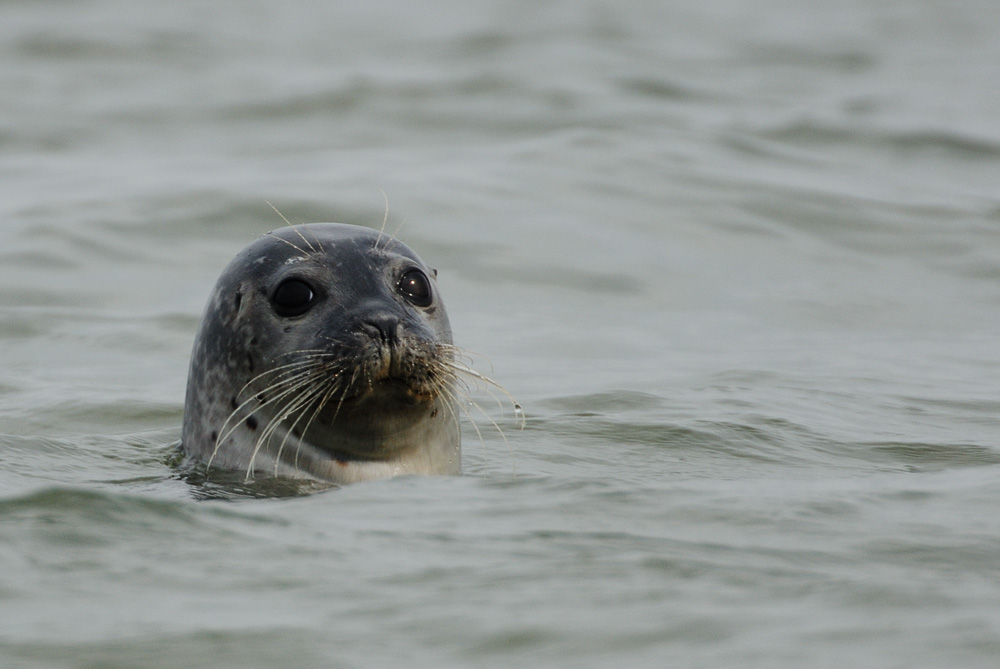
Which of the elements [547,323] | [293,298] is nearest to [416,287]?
[293,298]

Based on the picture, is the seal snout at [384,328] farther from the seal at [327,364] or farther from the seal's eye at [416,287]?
the seal's eye at [416,287]

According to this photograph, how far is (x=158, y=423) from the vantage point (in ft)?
21.7

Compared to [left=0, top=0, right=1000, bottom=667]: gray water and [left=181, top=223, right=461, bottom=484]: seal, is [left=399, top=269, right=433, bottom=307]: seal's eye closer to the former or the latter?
[left=181, top=223, right=461, bottom=484]: seal

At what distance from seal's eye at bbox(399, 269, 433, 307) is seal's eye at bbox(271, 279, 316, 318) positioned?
289 millimetres

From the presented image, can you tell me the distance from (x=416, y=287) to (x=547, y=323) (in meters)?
4.00

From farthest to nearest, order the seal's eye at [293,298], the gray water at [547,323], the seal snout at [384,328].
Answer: the seal's eye at [293,298]
the seal snout at [384,328]
the gray water at [547,323]

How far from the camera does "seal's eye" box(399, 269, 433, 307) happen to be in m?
4.86

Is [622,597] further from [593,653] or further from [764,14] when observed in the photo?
[764,14]

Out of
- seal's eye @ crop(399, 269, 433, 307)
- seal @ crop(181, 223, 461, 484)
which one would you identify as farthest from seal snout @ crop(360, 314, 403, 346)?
seal's eye @ crop(399, 269, 433, 307)

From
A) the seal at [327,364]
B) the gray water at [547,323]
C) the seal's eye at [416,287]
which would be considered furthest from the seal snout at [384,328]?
the gray water at [547,323]

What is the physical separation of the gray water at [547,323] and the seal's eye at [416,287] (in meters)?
0.42

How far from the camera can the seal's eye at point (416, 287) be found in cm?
486

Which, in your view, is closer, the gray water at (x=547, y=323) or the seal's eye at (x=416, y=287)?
the gray water at (x=547, y=323)

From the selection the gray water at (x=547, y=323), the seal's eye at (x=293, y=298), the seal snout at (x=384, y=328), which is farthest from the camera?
the seal's eye at (x=293, y=298)
